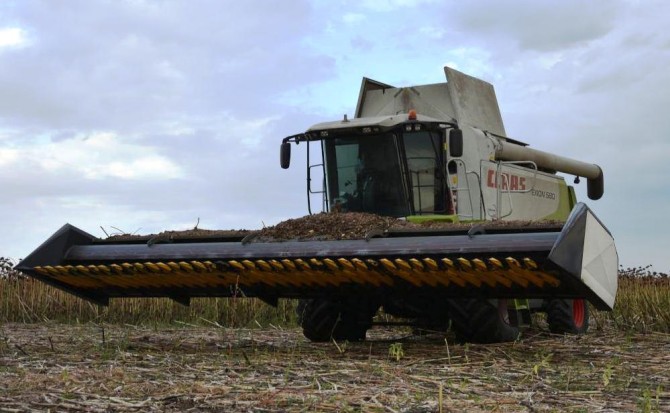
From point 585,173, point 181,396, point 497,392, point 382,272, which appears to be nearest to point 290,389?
point 181,396

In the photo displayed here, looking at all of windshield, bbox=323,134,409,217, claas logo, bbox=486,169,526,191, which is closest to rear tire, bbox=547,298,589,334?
claas logo, bbox=486,169,526,191

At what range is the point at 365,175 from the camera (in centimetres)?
1048

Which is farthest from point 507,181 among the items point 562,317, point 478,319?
point 478,319

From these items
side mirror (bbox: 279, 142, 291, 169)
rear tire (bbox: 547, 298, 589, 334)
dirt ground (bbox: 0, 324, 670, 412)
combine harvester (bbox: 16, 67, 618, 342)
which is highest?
side mirror (bbox: 279, 142, 291, 169)

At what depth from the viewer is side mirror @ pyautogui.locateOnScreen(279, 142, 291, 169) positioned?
432 inches

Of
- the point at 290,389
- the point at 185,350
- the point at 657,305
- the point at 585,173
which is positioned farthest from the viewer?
the point at 585,173

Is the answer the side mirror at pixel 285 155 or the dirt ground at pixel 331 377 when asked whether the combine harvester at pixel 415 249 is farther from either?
the dirt ground at pixel 331 377

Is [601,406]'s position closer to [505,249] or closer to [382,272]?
[505,249]

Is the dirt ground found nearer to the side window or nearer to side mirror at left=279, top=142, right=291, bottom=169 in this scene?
the side window

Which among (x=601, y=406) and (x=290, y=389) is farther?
(x=290, y=389)

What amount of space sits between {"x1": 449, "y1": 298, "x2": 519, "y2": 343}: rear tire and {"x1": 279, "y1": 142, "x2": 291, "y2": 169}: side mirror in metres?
3.73

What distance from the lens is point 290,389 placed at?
16.9 feet

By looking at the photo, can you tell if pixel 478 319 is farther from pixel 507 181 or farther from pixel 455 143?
pixel 507 181

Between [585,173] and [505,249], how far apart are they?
331 inches
